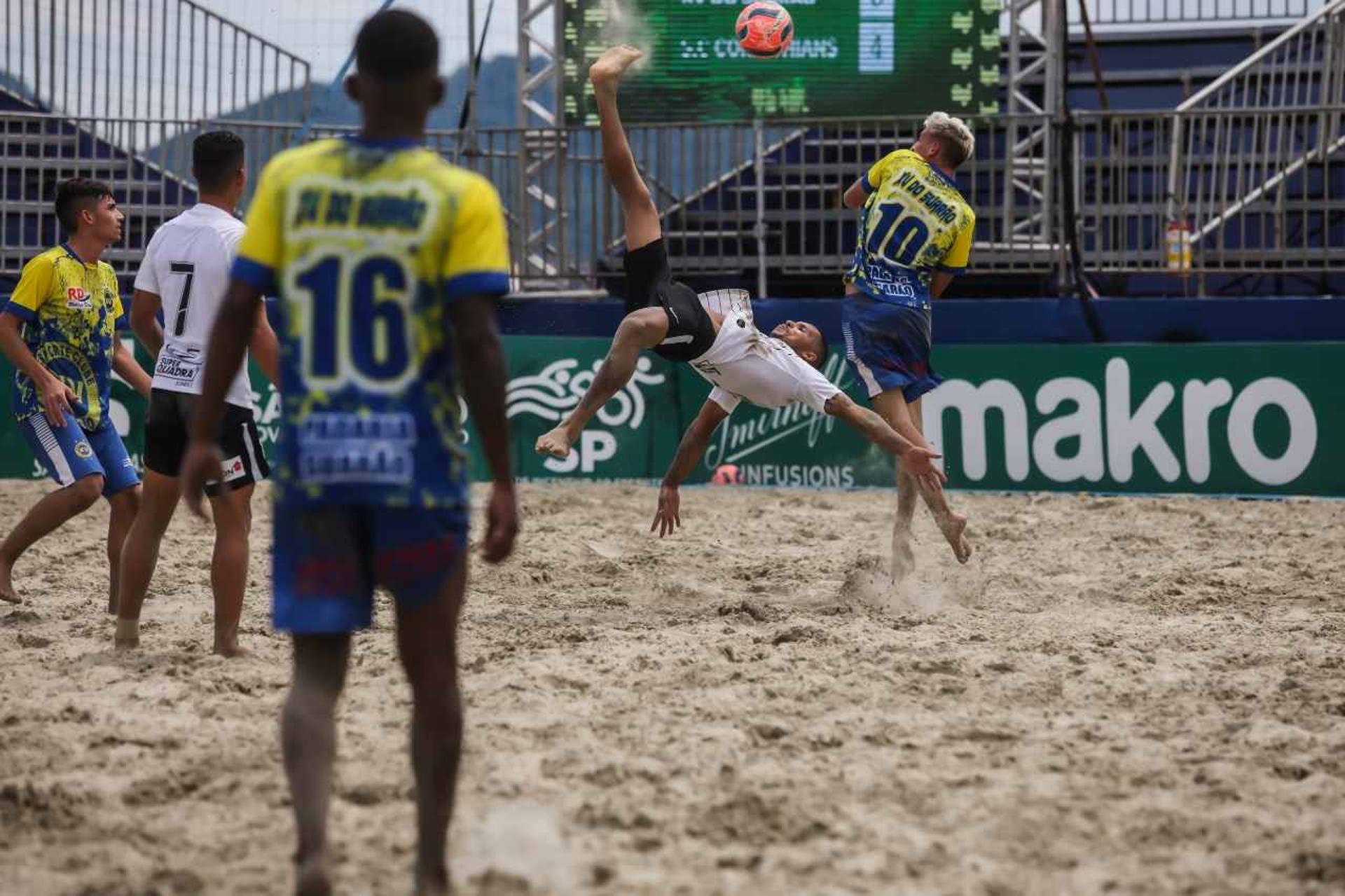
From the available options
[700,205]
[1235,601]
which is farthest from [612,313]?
[1235,601]

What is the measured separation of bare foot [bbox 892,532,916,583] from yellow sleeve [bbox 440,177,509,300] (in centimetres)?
466

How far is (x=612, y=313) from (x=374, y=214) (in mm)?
8974

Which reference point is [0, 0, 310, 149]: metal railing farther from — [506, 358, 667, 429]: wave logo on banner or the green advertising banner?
[506, 358, 667, 429]: wave logo on banner

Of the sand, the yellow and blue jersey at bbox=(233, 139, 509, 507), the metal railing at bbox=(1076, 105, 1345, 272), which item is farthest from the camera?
the metal railing at bbox=(1076, 105, 1345, 272)

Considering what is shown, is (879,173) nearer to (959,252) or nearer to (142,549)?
(959,252)

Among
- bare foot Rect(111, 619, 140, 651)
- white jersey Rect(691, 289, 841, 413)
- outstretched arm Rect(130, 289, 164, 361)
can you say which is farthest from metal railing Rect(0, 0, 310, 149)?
bare foot Rect(111, 619, 140, 651)

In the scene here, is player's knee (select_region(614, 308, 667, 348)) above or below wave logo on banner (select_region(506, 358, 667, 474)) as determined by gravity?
above

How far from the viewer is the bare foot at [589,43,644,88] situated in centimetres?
708

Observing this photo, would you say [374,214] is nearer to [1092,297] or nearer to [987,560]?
[987,560]

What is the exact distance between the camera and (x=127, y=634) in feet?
18.9

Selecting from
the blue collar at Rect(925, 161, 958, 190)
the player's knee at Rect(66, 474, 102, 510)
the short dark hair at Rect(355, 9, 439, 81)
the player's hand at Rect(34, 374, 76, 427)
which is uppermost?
the blue collar at Rect(925, 161, 958, 190)

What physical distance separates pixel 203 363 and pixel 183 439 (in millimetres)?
296

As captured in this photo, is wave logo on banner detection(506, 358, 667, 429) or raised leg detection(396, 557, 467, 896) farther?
wave logo on banner detection(506, 358, 667, 429)

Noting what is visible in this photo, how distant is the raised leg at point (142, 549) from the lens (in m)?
5.52
